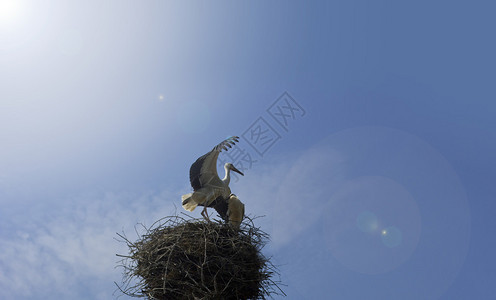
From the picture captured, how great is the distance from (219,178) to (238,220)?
1.06 metres

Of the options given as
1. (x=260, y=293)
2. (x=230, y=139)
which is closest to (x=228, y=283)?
(x=260, y=293)

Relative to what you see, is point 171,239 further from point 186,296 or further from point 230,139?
point 230,139

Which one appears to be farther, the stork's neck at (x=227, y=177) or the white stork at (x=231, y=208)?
the stork's neck at (x=227, y=177)

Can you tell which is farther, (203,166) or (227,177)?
(227,177)

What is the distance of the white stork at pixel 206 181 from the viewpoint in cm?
792

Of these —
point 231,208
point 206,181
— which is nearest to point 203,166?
point 206,181

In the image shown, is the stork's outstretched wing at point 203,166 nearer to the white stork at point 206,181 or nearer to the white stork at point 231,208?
the white stork at point 206,181

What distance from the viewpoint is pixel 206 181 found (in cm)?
810

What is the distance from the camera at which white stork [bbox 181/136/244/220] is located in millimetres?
7918

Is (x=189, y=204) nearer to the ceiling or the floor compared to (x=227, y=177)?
nearer to the floor

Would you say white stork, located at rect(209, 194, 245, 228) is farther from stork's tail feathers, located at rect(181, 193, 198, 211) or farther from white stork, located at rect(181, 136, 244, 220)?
stork's tail feathers, located at rect(181, 193, 198, 211)

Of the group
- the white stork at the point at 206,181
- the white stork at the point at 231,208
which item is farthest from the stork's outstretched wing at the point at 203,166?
the white stork at the point at 231,208

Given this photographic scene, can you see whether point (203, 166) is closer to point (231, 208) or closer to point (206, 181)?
point (206, 181)

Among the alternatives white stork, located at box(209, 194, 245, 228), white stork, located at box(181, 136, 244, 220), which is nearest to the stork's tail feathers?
white stork, located at box(181, 136, 244, 220)
